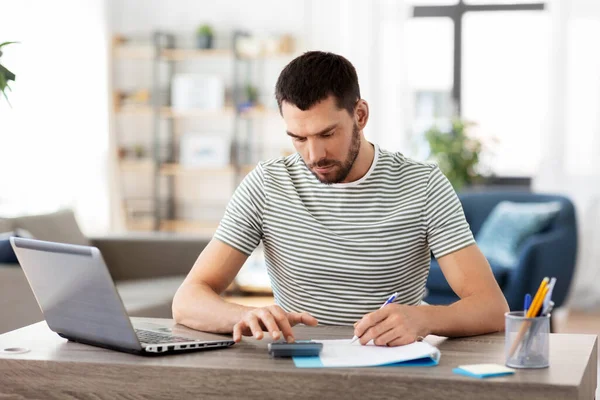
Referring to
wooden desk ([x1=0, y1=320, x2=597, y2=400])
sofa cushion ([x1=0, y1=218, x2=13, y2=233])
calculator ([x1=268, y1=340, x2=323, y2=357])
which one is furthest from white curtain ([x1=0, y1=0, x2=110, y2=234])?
calculator ([x1=268, y1=340, x2=323, y2=357])

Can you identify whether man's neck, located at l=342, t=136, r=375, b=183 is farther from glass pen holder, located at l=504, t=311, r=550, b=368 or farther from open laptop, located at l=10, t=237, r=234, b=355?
glass pen holder, located at l=504, t=311, r=550, b=368

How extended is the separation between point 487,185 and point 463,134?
1.78 feet

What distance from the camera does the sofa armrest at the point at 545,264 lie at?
4.39 m

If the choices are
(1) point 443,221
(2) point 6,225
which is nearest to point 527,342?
(1) point 443,221

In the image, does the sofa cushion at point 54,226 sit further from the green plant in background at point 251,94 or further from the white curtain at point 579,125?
the white curtain at point 579,125

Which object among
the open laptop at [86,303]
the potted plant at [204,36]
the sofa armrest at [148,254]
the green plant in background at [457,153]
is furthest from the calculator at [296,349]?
the potted plant at [204,36]

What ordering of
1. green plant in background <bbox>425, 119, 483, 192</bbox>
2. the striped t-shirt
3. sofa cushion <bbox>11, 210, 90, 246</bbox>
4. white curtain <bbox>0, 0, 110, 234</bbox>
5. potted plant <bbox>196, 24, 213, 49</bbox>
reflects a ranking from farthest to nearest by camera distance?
potted plant <bbox>196, 24, 213, 49</bbox>
green plant in background <bbox>425, 119, 483, 192</bbox>
white curtain <bbox>0, 0, 110, 234</bbox>
sofa cushion <bbox>11, 210, 90, 246</bbox>
the striped t-shirt

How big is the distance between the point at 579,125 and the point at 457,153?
82cm

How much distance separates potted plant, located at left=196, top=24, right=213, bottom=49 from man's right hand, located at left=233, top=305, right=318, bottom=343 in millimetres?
4887

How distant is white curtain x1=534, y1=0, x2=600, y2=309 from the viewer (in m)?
5.68

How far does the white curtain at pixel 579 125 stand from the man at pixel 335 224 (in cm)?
→ 396

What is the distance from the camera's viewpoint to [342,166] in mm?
1935

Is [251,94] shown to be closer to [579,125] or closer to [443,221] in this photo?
[579,125]

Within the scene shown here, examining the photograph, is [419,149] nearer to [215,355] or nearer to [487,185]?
[487,185]
